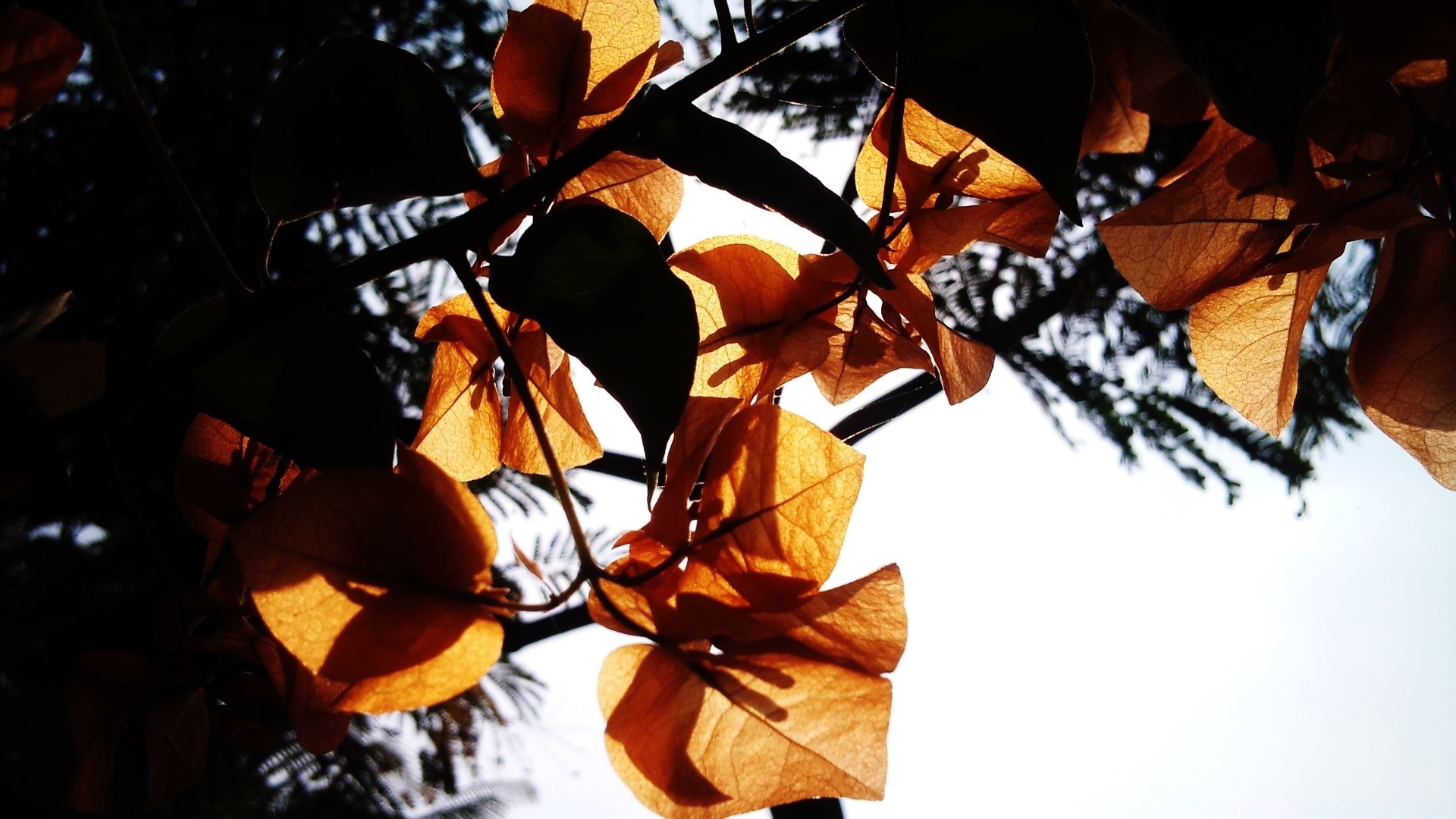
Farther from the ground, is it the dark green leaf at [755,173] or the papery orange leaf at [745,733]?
the dark green leaf at [755,173]

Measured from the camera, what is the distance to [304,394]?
0.61ft

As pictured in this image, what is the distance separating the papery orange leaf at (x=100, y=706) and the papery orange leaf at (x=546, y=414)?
0.52 feet

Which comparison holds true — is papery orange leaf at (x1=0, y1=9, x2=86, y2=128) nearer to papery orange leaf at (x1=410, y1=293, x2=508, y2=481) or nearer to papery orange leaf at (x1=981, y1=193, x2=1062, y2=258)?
papery orange leaf at (x1=410, y1=293, x2=508, y2=481)

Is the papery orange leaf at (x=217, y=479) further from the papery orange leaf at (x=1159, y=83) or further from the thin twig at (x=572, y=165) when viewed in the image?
the papery orange leaf at (x=1159, y=83)

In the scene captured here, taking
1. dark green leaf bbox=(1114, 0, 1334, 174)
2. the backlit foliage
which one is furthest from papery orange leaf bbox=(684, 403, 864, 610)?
dark green leaf bbox=(1114, 0, 1334, 174)

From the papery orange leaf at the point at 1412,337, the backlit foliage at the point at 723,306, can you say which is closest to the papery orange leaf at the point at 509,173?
the backlit foliage at the point at 723,306

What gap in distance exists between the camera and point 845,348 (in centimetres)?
25

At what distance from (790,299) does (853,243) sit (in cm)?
10

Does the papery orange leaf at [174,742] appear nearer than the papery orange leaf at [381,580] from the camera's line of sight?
No

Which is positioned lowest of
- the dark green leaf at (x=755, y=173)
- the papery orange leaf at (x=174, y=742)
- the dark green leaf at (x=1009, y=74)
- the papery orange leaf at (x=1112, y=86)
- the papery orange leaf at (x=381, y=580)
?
the papery orange leaf at (x=174, y=742)

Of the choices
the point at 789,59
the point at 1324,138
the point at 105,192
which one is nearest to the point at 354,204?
the point at 1324,138

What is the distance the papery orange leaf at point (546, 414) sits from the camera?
0.26 m

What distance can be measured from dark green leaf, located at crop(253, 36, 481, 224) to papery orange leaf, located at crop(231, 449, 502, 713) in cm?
6

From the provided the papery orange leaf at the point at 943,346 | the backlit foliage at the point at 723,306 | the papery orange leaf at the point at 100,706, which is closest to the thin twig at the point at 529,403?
the backlit foliage at the point at 723,306
